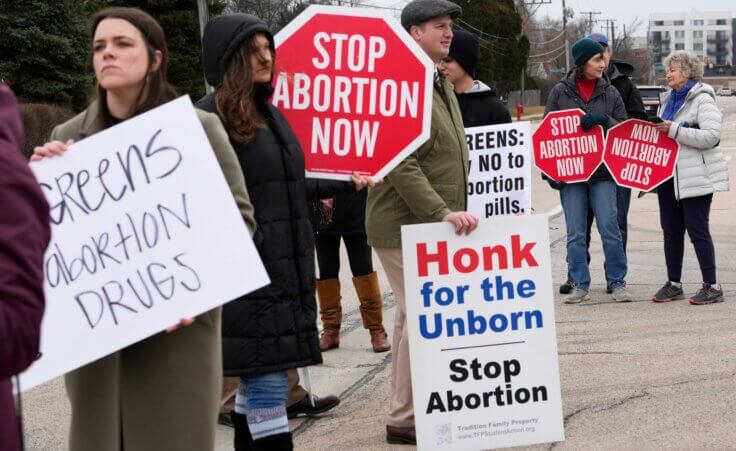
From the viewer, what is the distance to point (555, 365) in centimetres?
504

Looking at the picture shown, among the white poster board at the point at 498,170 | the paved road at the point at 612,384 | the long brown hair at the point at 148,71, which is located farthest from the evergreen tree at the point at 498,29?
the long brown hair at the point at 148,71

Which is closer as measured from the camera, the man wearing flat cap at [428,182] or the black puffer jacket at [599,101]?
the man wearing flat cap at [428,182]

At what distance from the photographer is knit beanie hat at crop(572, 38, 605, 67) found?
8.62 meters

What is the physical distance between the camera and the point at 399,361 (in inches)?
205

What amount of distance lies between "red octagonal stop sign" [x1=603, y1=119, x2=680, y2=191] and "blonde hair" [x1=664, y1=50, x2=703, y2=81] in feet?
1.59

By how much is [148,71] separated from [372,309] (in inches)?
160

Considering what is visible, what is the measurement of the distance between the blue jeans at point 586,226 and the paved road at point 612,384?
237 millimetres

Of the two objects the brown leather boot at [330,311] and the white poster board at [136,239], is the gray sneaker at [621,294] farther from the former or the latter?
the white poster board at [136,239]

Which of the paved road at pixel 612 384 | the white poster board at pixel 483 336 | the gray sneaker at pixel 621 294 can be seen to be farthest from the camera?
the gray sneaker at pixel 621 294

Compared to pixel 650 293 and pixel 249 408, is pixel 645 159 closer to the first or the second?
pixel 650 293

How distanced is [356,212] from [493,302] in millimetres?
2391

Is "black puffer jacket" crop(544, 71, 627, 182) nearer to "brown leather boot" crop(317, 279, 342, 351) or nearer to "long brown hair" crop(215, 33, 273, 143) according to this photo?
"brown leather boot" crop(317, 279, 342, 351)

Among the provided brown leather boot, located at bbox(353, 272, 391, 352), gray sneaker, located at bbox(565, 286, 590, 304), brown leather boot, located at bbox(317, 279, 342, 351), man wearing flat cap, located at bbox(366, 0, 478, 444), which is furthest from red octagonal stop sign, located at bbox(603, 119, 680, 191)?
man wearing flat cap, located at bbox(366, 0, 478, 444)

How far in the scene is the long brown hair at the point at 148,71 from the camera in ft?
10.9
